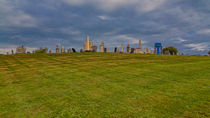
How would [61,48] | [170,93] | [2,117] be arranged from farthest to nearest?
[61,48]
[170,93]
[2,117]

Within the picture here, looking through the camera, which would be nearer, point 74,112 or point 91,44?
point 74,112

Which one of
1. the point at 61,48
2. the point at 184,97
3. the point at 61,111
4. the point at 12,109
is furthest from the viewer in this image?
the point at 61,48

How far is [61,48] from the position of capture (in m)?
67.4

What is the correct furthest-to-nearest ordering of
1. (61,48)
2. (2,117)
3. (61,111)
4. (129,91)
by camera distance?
(61,48), (129,91), (61,111), (2,117)

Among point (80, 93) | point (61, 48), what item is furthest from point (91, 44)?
point (80, 93)

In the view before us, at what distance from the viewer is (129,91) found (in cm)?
692

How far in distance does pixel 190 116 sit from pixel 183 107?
0.66 meters

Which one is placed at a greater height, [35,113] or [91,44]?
[91,44]

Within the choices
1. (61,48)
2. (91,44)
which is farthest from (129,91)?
(61,48)

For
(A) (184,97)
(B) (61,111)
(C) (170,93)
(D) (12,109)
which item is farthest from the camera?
(C) (170,93)

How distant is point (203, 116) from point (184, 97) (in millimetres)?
1676

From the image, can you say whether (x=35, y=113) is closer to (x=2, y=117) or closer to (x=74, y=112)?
(x=2, y=117)

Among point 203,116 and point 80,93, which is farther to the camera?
point 80,93

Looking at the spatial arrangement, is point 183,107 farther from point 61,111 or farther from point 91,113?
point 61,111
